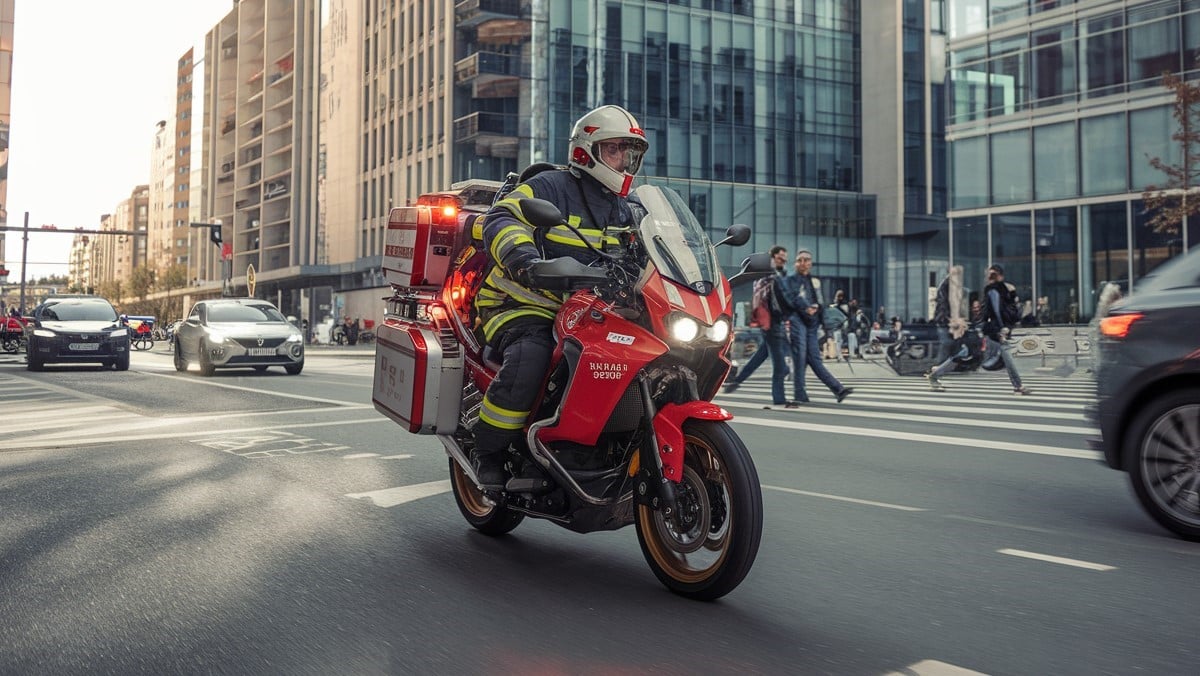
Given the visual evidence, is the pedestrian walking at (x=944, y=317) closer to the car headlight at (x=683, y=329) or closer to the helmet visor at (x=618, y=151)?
the helmet visor at (x=618, y=151)

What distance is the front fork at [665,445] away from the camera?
3.75 meters

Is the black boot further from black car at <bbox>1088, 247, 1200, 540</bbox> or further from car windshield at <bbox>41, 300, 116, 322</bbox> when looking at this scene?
car windshield at <bbox>41, 300, 116, 322</bbox>

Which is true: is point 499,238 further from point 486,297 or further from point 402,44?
point 402,44

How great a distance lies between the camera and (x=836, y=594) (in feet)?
13.2

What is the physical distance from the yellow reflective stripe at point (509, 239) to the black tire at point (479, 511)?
132 centimetres

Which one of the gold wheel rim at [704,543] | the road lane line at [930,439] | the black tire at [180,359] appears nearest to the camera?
the gold wheel rim at [704,543]

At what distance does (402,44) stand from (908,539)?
5940cm

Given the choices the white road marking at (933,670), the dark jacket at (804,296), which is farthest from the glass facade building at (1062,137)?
the white road marking at (933,670)

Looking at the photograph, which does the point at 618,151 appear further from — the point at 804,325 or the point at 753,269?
the point at 804,325

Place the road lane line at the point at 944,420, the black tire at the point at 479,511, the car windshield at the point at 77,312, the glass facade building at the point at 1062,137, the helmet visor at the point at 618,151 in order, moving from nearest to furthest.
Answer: the helmet visor at the point at 618,151 → the black tire at the point at 479,511 → the road lane line at the point at 944,420 → the car windshield at the point at 77,312 → the glass facade building at the point at 1062,137

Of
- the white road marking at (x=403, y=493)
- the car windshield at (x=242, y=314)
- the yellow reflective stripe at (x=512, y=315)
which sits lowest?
the white road marking at (x=403, y=493)

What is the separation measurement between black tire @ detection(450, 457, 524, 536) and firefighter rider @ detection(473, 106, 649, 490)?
54 centimetres

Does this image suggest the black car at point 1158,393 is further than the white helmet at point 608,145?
Yes

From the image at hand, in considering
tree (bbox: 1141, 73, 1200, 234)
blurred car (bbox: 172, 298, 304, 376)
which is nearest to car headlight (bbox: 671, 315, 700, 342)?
blurred car (bbox: 172, 298, 304, 376)
